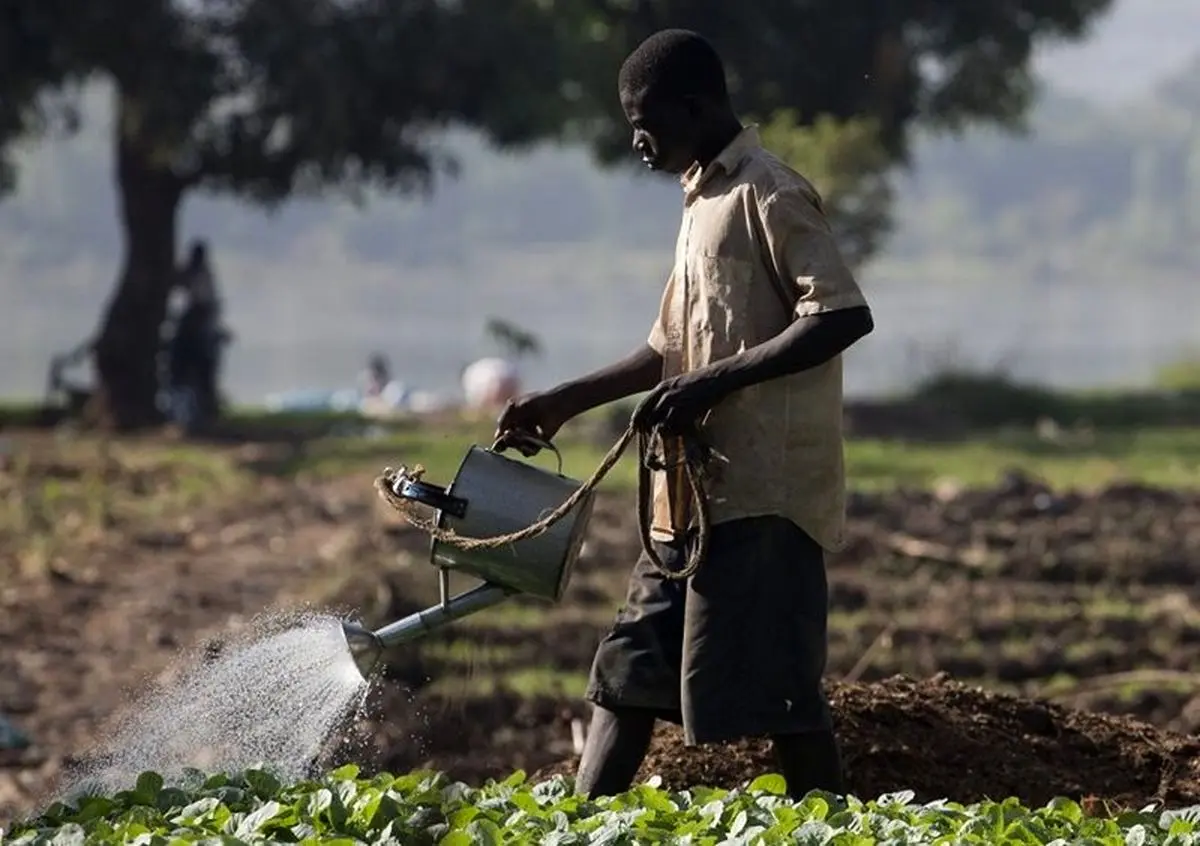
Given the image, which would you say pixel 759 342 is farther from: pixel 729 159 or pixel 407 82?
pixel 407 82

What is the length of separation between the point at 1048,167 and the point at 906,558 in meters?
169

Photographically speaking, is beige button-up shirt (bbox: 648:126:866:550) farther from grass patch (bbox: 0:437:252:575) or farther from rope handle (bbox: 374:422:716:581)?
grass patch (bbox: 0:437:252:575)

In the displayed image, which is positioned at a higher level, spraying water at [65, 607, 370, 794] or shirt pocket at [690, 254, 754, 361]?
shirt pocket at [690, 254, 754, 361]

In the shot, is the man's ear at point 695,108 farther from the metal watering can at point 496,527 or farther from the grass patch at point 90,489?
the grass patch at point 90,489

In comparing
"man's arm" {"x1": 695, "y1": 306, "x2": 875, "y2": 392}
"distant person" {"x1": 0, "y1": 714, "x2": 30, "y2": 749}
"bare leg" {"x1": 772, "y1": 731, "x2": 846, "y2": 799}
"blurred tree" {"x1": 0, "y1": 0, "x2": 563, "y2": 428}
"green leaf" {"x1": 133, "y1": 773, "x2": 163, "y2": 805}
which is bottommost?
"distant person" {"x1": 0, "y1": 714, "x2": 30, "y2": 749}

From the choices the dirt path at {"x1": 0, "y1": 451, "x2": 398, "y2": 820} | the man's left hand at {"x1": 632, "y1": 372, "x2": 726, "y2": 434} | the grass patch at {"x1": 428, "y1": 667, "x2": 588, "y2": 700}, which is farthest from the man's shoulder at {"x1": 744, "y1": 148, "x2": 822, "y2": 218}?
the grass patch at {"x1": 428, "y1": 667, "x2": 588, "y2": 700}

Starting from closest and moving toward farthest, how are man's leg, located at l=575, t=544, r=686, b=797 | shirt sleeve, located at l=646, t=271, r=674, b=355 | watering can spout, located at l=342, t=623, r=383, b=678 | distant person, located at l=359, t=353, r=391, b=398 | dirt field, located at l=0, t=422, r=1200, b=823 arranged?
watering can spout, located at l=342, t=623, r=383, b=678 < man's leg, located at l=575, t=544, r=686, b=797 < shirt sleeve, located at l=646, t=271, r=674, b=355 < dirt field, located at l=0, t=422, r=1200, b=823 < distant person, located at l=359, t=353, r=391, b=398

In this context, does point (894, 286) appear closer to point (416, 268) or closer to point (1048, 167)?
point (416, 268)

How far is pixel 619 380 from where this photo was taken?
244 inches

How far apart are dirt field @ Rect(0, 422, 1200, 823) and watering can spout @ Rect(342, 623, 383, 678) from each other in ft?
3.86

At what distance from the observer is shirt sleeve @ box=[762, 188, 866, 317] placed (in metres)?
5.57

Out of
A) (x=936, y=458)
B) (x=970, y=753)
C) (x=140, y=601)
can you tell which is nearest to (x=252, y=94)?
(x=936, y=458)

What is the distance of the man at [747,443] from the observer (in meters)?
5.70

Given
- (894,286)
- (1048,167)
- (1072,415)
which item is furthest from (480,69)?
(1048,167)
